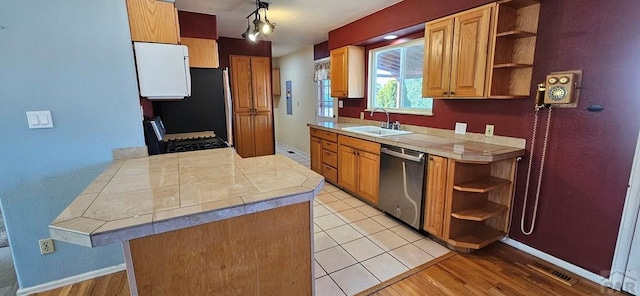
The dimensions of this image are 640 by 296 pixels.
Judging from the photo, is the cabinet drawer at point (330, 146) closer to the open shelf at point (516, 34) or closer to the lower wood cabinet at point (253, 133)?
the lower wood cabinet at point (253, 133)

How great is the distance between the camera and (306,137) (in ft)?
20.3

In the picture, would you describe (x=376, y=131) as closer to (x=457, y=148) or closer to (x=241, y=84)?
(x=457, y=148)

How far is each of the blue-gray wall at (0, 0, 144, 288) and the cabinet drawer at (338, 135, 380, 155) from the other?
2.09m

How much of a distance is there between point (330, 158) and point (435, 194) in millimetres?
1767

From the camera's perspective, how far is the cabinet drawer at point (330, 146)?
3724 mm

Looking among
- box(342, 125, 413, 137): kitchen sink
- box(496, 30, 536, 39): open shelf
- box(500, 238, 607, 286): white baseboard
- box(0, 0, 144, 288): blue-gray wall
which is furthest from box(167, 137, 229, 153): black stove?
box(500, 238, 607, 286): white baseboard

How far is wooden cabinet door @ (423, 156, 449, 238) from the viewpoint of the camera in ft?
7.47

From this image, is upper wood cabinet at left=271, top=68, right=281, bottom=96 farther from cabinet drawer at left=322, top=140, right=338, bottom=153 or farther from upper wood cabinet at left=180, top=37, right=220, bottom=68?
upper wood cabinet at left=180, top=37, right=220, bottom=68

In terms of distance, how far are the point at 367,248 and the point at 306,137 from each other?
13.1ft

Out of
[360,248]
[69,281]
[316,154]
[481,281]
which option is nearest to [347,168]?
[316,154]

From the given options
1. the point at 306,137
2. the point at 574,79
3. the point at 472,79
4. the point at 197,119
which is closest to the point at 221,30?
the point at 197,119

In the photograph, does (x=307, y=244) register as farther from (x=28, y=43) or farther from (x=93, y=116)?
(x=28, y=43)

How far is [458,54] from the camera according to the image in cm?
240

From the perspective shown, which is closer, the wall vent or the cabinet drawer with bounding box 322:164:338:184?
the wall vent
